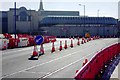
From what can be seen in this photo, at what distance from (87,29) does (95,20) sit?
1795cm

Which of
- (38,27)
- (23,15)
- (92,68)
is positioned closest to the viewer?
(92,68)

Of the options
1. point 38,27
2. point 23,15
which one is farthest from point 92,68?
point 38,27

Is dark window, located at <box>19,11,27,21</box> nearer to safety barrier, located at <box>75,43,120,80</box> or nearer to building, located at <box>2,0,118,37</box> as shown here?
building, located at <box>2,0,118,37</box>

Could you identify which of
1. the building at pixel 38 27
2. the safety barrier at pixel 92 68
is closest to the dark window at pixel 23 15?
the building at pixel 38 27

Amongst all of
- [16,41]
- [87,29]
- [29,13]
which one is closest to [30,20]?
[29,13]

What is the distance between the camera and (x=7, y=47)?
3356 centimetres

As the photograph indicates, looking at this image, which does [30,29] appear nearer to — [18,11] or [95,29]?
[18,11]

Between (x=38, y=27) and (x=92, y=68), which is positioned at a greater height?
(x=38, y=27)

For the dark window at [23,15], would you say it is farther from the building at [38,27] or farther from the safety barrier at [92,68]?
the safety barrier at [92,68]

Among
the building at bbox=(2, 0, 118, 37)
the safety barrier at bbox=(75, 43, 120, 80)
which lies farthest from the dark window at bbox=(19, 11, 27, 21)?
the safety barrier at bbox=(75, 43, 120, 80)

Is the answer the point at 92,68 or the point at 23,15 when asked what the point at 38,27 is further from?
the point at 92,68

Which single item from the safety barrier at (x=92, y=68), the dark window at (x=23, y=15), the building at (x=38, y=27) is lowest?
the safety barrier at (x=92, y=68)

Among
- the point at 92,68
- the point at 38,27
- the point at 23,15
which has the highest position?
the point at 23,15

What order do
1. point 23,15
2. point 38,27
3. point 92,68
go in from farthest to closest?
point 38,27 < point 23,15 < point 92,68
